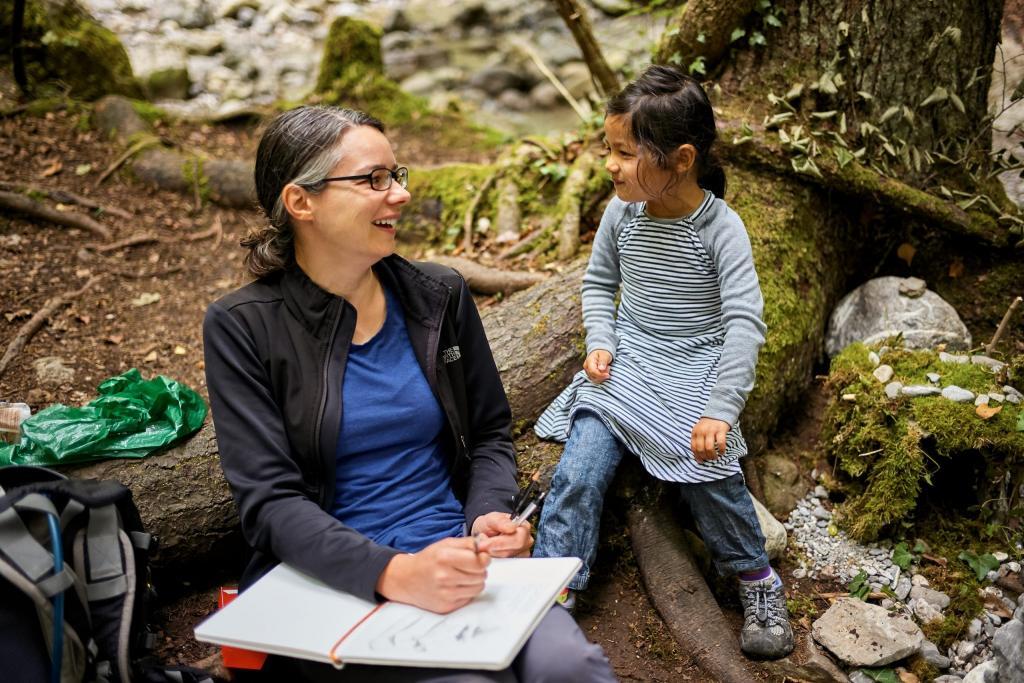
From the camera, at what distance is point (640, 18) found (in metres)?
12.4

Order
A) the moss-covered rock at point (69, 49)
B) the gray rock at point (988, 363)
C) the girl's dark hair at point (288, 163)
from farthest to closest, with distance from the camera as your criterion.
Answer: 1. the moss-covered rock at point (69, 49)
2. the gray rock at point (988, 363)
3. the girl's dark hair at point (288, 163)

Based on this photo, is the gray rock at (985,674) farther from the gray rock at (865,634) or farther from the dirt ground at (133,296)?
the dirt ground at (133,296)

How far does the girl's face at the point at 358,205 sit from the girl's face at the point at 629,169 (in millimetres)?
905

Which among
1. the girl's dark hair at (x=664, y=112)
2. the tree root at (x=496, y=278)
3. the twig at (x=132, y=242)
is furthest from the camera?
the twig at (x=132, y=242)

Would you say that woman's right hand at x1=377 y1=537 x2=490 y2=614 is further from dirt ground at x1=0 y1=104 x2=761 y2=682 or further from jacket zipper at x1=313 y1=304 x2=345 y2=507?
dirt ground at x1=0 y1=104 x2=761 y2=682

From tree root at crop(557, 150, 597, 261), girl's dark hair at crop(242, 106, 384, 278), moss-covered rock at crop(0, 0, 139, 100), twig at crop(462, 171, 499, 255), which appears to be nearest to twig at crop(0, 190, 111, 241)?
moss-covered rock at crop(0, 0, 139, 100)

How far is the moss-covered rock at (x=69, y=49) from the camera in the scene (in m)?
6.86

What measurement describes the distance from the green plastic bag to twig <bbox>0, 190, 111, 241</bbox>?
263cm

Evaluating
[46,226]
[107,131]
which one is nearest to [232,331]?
[46,226]

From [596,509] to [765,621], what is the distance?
82 cm

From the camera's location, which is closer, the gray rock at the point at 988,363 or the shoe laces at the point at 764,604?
the shoe laces at the point at 764,604

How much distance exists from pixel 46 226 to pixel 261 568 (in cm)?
430

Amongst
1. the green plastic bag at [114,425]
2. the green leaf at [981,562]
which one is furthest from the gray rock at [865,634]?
the green plastic bag at [114,425]

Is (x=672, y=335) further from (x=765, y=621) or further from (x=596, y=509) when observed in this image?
(x=765, y=621)
